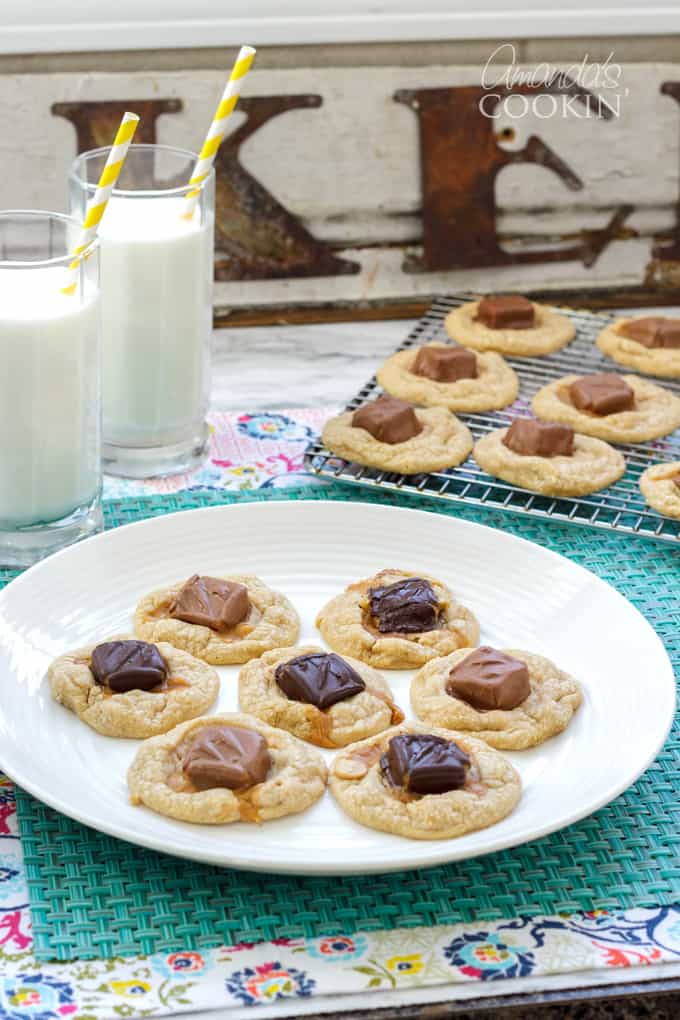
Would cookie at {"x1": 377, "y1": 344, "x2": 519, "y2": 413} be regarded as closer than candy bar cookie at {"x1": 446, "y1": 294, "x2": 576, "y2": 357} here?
Yes

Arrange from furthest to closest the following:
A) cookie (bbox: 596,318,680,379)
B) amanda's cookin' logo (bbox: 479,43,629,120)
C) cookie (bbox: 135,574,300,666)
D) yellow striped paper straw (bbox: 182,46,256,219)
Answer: amanda's cookin' logo (bbox: 479,43,629,120) < cookie (bbox: 596,318,680,379) < yellow striped paper straw (bbox: 182,46,256,219) < cookie (bbox: 135,574,300,666)

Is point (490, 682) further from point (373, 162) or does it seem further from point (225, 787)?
point (373, 162)

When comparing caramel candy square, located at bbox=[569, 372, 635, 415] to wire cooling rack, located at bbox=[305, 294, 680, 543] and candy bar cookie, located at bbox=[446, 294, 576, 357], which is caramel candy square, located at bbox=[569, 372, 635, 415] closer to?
wire cooling rack, located at bbox=[305, 294, 680, 543]

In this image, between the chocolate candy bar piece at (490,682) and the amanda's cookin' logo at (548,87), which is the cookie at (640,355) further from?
the chocolate candy bar piece at (490,682)

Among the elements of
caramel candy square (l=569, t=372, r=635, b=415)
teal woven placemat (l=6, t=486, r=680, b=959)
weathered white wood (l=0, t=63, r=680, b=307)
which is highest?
weathered white wood (l=0, t=63, r=680, b=307)

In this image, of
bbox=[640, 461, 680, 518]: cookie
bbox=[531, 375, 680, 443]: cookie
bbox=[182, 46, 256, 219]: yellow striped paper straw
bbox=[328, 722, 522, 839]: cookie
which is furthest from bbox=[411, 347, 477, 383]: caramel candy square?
bbox=[328, 722, 522, 839]: cookie

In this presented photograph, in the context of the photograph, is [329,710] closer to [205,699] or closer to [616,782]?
[205,699]

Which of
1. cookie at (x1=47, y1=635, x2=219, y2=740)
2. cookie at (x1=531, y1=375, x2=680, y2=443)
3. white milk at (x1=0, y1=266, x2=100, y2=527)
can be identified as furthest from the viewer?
cookie at (x1=531, y1=375, x2=680, y2=443)
